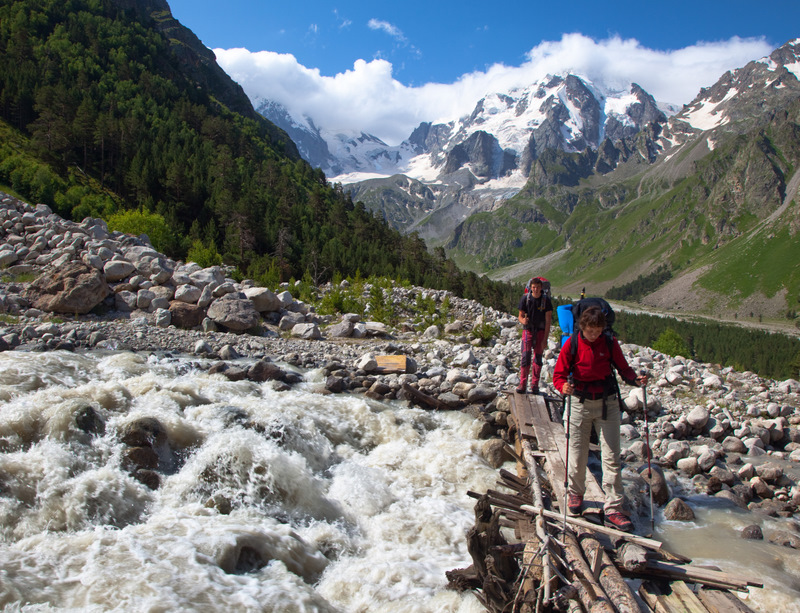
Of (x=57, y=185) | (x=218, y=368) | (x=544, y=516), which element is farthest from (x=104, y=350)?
(x=57, y=185)

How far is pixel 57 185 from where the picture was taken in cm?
3709

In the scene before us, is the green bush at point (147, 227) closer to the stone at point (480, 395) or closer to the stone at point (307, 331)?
the stone at point (307, 331)

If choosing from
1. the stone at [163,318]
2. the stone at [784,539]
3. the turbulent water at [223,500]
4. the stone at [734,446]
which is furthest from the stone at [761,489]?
the stone at [163,318]

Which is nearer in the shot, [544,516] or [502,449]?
[544,516]

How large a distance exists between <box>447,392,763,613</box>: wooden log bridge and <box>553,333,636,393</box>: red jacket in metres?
1.90

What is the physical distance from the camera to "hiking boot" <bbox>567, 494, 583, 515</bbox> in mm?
6762

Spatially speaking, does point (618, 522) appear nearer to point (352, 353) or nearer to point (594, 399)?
point (594, 399)

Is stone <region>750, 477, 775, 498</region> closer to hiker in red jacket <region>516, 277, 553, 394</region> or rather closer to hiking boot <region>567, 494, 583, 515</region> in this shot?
hiker in red jacket <region>516, 277, 553, 394</region>

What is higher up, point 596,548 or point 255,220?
point 255,220

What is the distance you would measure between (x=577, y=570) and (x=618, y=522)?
4.52 feet

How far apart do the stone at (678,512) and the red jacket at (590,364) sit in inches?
165

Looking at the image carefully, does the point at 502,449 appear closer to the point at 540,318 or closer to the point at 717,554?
the point at 540,318

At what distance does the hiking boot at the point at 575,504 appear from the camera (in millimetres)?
6762

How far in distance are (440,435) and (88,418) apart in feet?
26.4
